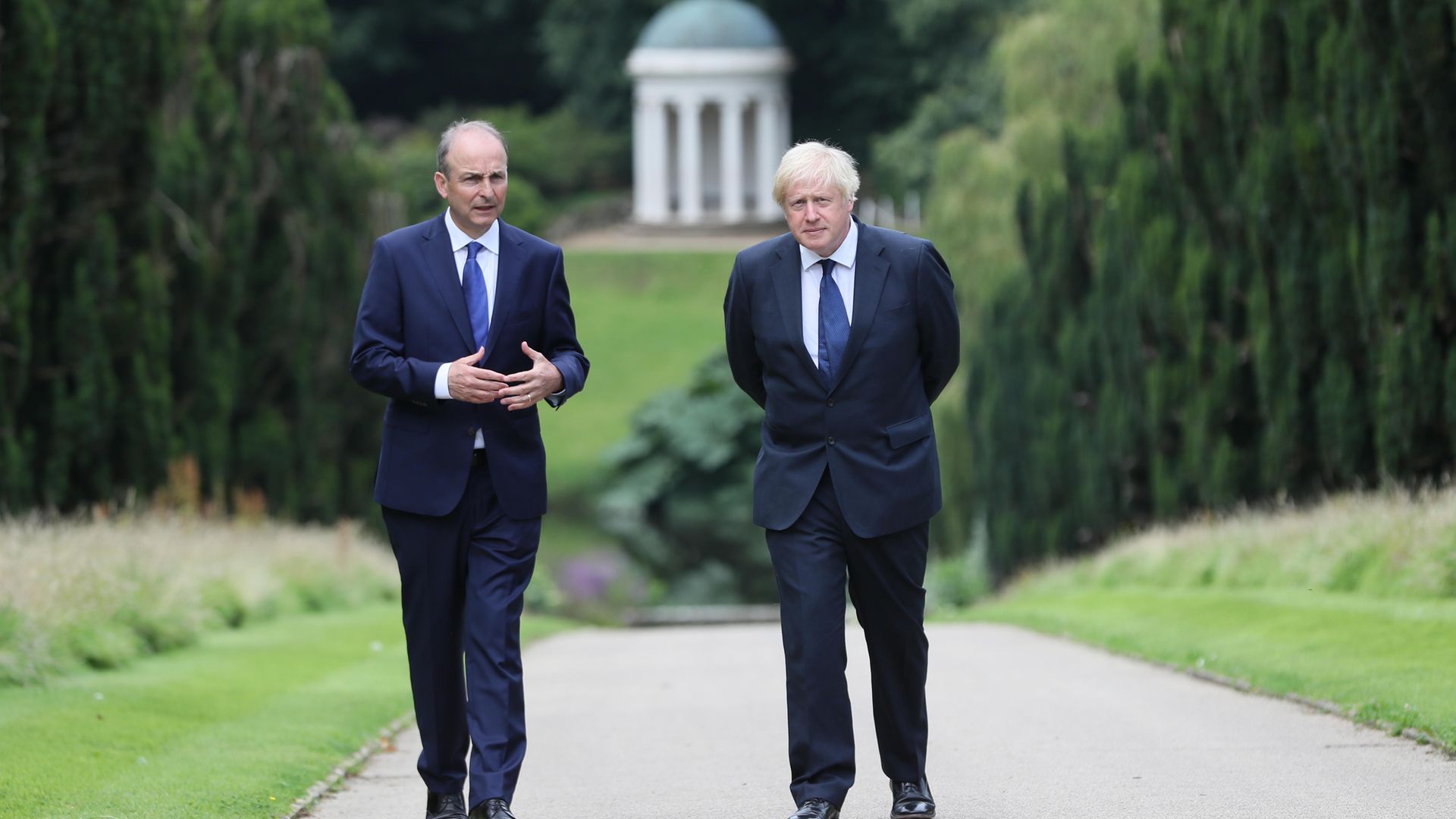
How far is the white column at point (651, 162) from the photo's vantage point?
2454 inches

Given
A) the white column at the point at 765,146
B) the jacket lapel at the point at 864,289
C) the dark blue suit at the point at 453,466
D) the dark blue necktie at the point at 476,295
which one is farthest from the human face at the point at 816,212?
the white column at the point at 765,146

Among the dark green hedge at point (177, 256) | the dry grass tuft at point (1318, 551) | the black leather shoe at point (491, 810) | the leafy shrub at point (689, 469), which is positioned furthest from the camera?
the leafy shrub at point (689, 469)

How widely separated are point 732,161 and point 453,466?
56.0 metres

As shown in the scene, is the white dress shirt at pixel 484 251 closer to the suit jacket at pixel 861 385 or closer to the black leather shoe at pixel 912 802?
the suit jacket at pixel 861 385

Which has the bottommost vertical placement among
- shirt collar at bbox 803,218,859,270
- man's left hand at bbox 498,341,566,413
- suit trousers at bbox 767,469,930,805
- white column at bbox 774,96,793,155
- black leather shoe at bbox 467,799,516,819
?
black leather shoe at bbox 467,799,516,819

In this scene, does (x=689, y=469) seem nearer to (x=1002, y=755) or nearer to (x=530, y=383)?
(x=1002, y=755)

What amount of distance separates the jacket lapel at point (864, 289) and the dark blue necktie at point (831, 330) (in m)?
0.03

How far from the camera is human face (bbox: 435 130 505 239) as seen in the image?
6500mm

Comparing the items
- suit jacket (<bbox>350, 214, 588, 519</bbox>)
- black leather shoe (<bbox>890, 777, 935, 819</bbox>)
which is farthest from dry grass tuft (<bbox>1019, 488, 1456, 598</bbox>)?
suit jacket (<bbox>350, 214, 588, 519</bbox>)

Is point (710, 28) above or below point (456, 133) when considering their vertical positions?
above

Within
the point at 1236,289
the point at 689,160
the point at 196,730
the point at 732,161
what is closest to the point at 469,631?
the point at 196,730

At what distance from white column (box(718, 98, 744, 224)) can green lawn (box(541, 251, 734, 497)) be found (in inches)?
246

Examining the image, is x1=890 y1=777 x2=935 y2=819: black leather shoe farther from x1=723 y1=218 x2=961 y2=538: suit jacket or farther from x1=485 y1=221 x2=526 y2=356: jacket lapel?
x1=485 y1=221 x2=526 y2=356: jacket lapel

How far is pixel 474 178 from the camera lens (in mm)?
6547
